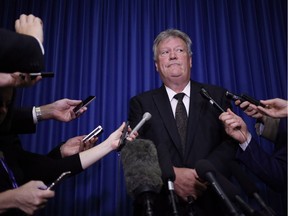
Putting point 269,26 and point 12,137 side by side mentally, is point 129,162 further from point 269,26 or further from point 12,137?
point 269,26

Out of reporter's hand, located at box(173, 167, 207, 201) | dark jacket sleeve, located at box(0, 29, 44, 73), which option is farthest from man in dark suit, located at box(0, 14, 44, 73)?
reporter's hand, located at box(173, 167, 207, 201)

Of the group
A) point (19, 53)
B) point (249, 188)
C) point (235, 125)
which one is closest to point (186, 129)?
point (235, 125)

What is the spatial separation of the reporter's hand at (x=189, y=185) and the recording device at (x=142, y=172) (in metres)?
0.41

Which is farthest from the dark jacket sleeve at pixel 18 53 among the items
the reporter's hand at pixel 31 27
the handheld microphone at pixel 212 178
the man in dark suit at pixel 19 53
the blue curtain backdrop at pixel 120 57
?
the blue curtain backdrop at pixel 120 57

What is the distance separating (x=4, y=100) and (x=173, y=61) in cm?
105

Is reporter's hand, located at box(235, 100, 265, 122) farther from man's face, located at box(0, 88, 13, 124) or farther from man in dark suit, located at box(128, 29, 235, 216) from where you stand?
man's face, located at box(0, 88, 13, 124)

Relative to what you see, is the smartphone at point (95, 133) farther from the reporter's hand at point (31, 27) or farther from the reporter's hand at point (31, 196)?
the reporter's hand at point (31, 27)

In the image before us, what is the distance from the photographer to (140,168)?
104cm

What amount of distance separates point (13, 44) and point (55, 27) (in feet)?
5.61

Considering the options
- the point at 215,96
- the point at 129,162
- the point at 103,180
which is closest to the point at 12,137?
the point at 103,180

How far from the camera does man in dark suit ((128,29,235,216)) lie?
1481 millimetres

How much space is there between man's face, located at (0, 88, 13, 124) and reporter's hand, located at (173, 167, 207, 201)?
0.87 m

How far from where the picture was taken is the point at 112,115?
2385 millimetres

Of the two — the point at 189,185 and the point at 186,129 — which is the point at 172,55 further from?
the point at 189,185
